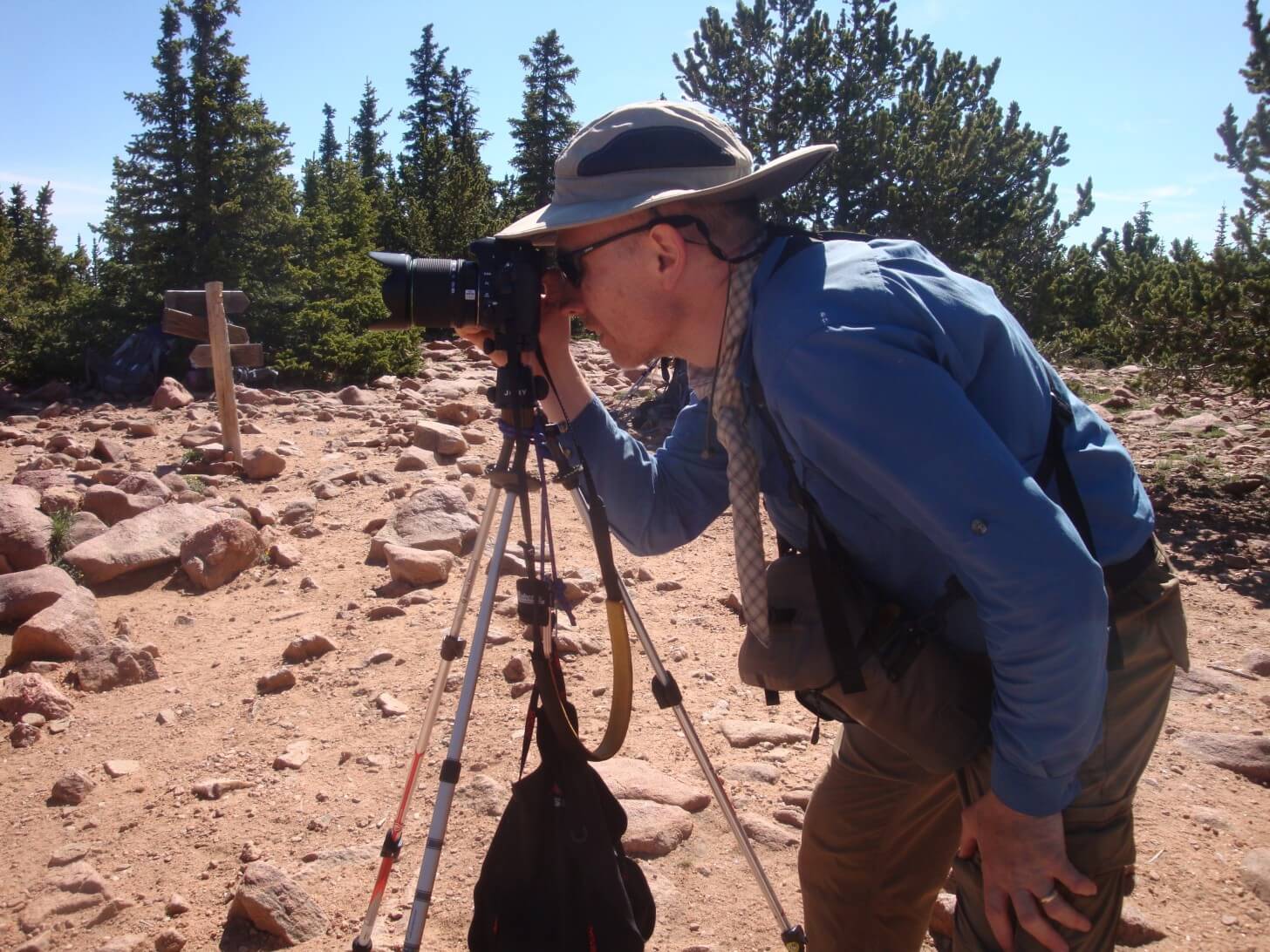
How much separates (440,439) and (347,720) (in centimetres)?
395

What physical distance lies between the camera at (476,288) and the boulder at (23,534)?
13.5ft

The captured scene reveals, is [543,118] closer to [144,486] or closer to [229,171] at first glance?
[229,171]

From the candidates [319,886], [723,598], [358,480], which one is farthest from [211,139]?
[319,886]

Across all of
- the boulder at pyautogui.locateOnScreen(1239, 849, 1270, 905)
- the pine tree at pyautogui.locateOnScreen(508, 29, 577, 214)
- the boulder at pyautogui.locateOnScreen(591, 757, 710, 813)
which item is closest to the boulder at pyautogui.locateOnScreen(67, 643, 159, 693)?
the boulder at pyautogui.locateOnScreen(591, 757, 710, 813)

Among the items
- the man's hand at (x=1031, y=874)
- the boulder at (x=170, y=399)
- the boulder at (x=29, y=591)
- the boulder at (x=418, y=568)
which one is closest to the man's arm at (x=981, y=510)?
the man's hand at (x=1031, y=874)

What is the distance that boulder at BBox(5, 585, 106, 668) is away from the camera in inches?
157

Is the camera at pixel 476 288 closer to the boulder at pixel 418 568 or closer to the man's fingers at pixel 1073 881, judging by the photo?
the man's fingers at pixel 1073 881

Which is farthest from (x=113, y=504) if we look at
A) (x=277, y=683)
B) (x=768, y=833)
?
(x=768, y=833)

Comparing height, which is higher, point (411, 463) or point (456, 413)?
point (456, 413)

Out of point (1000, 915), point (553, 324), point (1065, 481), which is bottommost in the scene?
point (1000, 915)

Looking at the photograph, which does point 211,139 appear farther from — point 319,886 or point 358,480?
point 319,886

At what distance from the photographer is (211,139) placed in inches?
645

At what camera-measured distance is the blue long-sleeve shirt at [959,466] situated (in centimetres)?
113

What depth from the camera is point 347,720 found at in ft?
11.5
